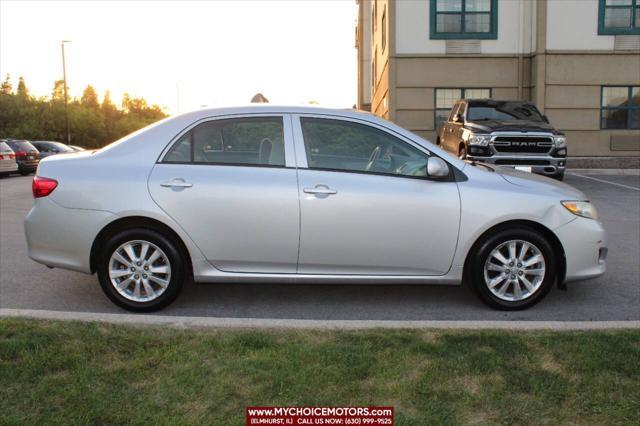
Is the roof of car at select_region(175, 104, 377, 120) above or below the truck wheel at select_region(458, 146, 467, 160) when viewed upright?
above

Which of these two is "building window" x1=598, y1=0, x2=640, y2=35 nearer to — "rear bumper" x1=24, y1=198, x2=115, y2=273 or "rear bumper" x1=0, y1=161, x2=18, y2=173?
"rear bumper" x1=0, y1=161, x2=18, y2=173

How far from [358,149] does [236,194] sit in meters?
1.06

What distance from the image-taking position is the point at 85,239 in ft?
17.5

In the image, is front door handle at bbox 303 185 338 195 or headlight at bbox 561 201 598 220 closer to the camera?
front door handle at bbox 303 185 338 195

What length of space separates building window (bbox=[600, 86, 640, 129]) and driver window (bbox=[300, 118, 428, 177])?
65.2 feet

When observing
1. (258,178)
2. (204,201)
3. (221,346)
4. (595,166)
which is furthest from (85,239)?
(595,166)

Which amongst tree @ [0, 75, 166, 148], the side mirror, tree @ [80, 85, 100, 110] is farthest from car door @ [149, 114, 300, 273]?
tree @ [80, 85, 100, 110]

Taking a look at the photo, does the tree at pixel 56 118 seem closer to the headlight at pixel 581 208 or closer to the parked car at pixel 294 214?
the parked car at pixel 294 214

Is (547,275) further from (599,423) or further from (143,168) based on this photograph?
(143,168)

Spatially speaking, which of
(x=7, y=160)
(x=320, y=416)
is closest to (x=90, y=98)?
(x=7, y=160)

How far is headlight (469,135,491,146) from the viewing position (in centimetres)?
1387

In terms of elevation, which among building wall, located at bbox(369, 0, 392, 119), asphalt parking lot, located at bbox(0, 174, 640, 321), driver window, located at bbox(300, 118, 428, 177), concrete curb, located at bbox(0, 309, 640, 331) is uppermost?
building wall, located at bbox(369, 0, 392, 119)

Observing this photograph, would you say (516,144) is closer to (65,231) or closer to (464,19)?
(464,19)

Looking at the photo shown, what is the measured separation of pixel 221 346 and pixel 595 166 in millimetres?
19876
